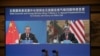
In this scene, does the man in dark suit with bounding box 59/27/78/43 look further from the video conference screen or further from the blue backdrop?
the blue backdrop

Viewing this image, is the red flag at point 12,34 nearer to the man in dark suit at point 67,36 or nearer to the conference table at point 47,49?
the conference table at point 47,49

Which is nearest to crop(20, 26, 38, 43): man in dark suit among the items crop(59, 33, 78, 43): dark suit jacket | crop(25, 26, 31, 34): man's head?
crop(25, 26, 31, 34): man's head

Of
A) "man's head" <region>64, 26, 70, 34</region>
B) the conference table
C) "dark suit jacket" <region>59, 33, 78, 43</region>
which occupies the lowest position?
the conference table

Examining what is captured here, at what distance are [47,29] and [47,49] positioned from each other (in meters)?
0.16

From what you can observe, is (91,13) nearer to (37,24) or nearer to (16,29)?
(37,24)

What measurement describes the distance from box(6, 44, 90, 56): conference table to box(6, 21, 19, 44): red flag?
1.6 inches

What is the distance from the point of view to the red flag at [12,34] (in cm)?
205

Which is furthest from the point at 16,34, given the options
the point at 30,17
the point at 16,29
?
the point at 30,17

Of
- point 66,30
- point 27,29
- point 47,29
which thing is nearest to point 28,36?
point 27,29

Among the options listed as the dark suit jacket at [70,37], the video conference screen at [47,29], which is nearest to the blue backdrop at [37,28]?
the video conference screen at [47,29]

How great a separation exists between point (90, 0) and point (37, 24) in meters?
0.46

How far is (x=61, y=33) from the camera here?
1996mm

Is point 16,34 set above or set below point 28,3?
below

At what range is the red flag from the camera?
80.7 inches
